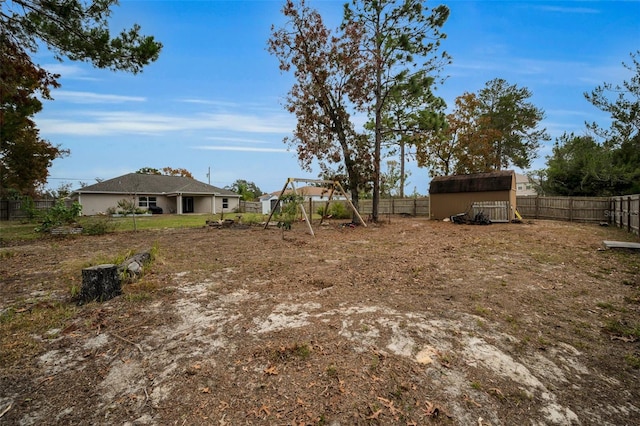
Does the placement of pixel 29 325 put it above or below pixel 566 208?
below

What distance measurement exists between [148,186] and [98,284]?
26743 mm

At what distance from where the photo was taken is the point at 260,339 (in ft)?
9.48

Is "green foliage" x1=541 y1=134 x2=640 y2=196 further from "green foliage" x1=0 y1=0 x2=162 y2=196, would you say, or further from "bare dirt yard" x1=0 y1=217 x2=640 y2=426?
"green foliage" x1=0 y1=0 x2=162 y2=196

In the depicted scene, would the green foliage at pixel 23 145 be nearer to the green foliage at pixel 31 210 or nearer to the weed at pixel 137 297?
the green foliage at pixel 31 210

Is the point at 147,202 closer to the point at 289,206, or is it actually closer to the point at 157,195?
the point at 157,195

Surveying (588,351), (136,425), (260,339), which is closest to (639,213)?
(588,351)

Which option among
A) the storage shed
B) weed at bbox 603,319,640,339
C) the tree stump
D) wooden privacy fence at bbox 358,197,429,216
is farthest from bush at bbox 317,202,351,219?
weed at bbox 603,319,640,339

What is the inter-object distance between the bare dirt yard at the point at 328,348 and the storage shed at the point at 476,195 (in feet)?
31.2

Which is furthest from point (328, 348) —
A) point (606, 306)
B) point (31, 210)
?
Result: point (31, 210)

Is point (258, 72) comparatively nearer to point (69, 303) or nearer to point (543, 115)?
point (69, 303)

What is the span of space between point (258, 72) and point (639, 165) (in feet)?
66.7

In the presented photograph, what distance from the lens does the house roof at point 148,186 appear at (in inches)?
982

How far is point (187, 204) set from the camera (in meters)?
29.2

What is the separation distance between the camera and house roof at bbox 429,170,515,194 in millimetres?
15328
